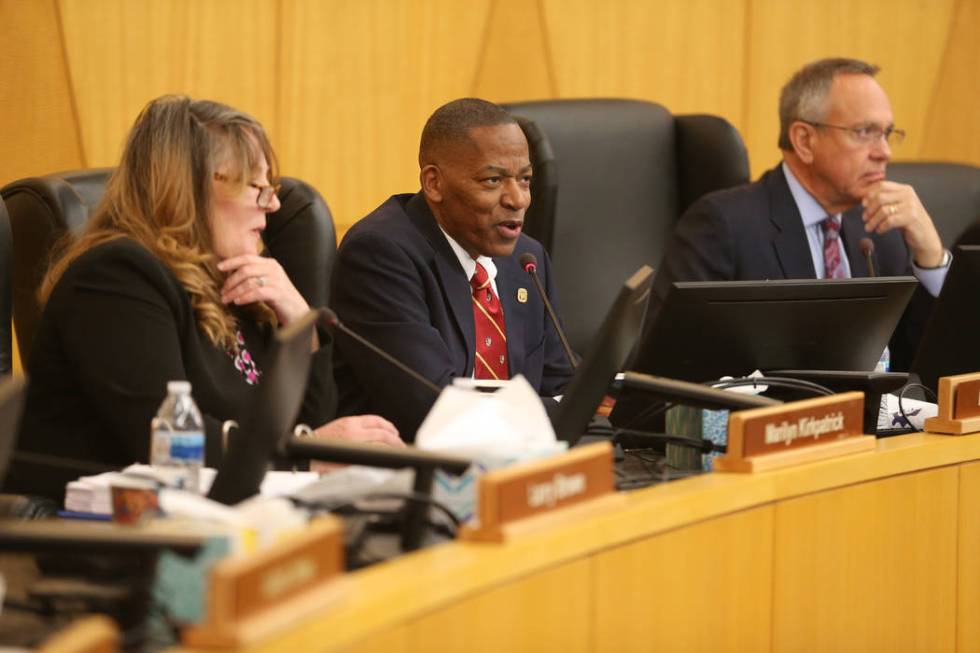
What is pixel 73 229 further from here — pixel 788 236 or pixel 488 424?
pixel 788 236

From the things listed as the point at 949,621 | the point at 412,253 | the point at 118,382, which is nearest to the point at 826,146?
the point at 412,253

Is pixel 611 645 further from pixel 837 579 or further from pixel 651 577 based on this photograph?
pixel 837 579

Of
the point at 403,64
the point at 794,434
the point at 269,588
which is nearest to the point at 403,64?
the point at 403,64

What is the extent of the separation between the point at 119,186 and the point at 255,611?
52.3 inches

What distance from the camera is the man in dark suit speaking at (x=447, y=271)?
2.63 m

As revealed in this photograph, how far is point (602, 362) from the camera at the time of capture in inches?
76.0

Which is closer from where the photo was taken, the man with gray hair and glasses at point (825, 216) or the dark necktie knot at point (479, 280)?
the dark necktie knot at point (479, 280)

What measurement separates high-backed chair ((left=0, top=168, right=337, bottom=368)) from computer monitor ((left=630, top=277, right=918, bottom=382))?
100 centimetres

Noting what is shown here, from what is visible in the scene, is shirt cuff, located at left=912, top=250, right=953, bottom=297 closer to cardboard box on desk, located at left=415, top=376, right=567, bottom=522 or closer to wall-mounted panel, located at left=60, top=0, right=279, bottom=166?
wall-mounted panel, located at left=60, top=0, right=279, bottom=166

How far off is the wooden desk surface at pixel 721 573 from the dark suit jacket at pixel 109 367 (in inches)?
29.6

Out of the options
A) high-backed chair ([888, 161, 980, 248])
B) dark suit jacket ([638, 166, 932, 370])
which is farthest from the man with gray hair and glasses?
high-backed chair ([888, 161, 980, 248])

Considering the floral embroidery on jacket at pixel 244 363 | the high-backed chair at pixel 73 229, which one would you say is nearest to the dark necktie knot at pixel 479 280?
the high-backed chair at pixel 73 229

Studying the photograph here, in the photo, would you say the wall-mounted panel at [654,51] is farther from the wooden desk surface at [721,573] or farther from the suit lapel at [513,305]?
the wooden desk surface at [721,573]

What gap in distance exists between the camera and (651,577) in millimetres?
1716
